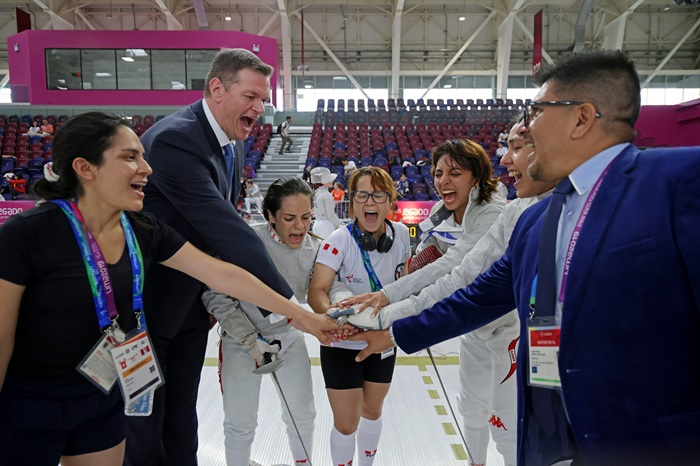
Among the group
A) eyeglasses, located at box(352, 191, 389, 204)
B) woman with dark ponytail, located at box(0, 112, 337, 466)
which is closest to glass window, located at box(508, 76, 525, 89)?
eyeglasses, located at box(352, 191, 389, 204)

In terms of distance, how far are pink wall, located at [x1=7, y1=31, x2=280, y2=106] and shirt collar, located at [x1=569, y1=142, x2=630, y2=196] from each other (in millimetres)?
20866

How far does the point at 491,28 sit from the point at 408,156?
13760 mm

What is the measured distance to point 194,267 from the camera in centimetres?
210

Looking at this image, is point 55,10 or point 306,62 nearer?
point 55,10

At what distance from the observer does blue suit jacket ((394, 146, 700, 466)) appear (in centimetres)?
114

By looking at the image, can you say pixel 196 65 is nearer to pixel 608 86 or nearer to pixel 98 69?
pixel 98 69

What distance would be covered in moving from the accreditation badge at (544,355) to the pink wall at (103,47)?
68.8ft

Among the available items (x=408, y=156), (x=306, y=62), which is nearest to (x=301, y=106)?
(x=306, y=62)

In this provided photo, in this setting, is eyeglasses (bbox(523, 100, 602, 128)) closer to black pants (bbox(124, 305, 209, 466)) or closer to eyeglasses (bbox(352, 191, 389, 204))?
eyeglasses (bbox(352, 191, 389, 204))

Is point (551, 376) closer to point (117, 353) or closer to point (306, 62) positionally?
point (117, 353)

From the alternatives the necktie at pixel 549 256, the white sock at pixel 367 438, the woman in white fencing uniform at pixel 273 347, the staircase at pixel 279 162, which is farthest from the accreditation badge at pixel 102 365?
the staircase at pixel 279 162

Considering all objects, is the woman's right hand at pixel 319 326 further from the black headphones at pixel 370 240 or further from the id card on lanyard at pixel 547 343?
the id card on lanyard at pixel 547 343

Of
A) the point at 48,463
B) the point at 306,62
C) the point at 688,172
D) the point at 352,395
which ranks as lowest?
the point at 352,395

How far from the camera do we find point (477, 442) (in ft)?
9.48
